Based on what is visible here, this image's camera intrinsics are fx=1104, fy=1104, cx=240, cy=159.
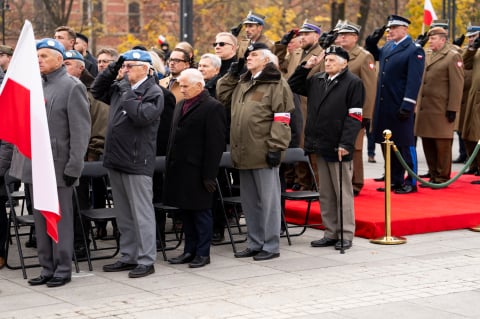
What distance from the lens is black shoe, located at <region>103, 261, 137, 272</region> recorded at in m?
9.91

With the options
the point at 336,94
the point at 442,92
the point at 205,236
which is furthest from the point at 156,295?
the point at 442,92

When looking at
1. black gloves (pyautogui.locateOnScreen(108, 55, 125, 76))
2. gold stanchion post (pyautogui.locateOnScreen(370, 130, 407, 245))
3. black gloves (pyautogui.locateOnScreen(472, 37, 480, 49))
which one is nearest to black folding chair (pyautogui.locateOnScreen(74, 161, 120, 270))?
black gloves (pyautogui.locateOnScreen(108, 55, 125, 76))

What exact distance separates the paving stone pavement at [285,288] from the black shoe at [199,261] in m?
0.05

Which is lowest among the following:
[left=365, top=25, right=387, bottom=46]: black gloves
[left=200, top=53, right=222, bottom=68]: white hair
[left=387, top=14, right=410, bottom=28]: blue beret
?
[left=200, top=53, right=222, bottom=68]: white hair

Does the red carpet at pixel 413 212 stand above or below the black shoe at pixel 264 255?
above

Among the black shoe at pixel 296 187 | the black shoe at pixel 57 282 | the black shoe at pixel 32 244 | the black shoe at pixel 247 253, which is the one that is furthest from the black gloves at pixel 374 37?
the black shoe at pixel 57 282

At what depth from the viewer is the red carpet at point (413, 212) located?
38.2 feet

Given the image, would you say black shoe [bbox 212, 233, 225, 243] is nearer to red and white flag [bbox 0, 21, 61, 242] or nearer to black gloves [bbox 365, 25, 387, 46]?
red and white flag [bbox 0, 21, 61, 242]

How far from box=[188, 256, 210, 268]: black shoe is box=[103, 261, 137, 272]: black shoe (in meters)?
0.53

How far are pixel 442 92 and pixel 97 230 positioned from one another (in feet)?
17.8

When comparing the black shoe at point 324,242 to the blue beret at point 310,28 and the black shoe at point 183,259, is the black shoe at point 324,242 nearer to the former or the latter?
the black shoe at point 183,259

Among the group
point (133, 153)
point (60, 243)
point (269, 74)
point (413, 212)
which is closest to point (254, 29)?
point (413, 212)

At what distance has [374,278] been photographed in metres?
9.40

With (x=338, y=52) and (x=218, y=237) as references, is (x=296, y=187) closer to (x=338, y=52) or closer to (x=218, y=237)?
(x=218, y=237)
